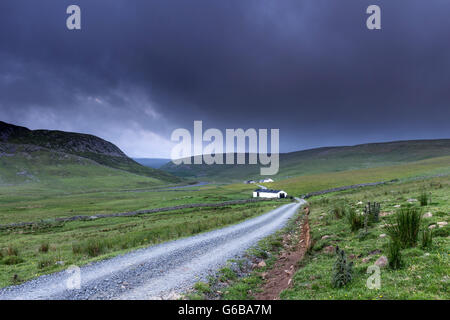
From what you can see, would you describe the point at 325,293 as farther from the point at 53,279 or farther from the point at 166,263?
the point at 53,279

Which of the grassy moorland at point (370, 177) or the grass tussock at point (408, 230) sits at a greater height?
the grass tussock at point (408, 230)

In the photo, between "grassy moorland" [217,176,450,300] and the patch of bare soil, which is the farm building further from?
"grassy moorland" [217,176,450,300]

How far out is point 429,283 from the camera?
6531 millimetres

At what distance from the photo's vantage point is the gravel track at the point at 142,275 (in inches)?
369

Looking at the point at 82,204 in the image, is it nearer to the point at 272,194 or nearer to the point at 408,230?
the point at 272,194

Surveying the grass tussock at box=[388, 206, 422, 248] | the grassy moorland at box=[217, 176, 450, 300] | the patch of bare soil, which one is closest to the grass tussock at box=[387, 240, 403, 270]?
the grassy moorland at box=[217, 176, 450, 300]

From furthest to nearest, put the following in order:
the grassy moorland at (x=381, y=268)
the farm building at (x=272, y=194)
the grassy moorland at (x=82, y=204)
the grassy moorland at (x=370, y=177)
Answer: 1. the farm building at (x=272, y=194)
2. the grassy moorland at (x=370, y=177)
3. the grassy moorland at (x=82, y=204)
4. the grassy moorland at (x=381, y=268)

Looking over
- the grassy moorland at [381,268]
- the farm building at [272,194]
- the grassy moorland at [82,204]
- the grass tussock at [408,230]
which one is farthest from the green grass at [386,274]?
the farm building at [272,194]

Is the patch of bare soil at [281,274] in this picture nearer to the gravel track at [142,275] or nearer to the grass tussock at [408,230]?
the gravel track at [142,275]

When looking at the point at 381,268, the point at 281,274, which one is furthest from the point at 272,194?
the point at 381,268

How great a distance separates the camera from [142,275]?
11.2 meters
